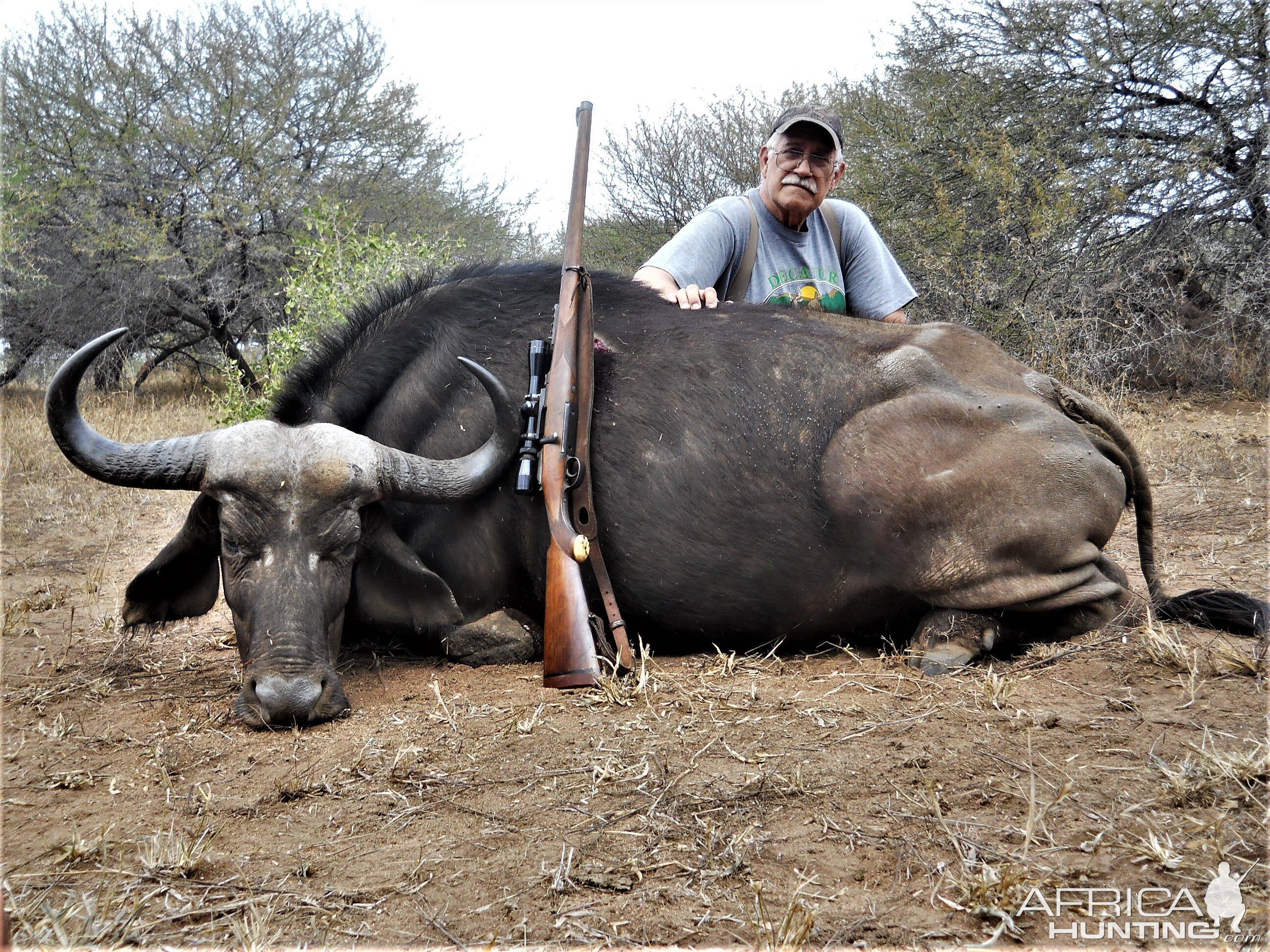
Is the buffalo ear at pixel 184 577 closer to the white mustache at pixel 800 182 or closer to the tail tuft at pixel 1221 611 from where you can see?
the white mustache at pixel 800 182

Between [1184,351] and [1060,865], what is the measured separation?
9.57 m

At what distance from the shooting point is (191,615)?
12.8ft

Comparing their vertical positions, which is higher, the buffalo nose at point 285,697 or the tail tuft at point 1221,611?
the tail tuft at point 1221,611

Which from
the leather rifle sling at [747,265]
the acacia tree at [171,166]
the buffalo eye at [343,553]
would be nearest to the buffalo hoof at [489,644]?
the buffalo eye at [343,553]

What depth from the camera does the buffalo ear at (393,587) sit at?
3680mm

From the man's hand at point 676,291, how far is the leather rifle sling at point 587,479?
0.58 m

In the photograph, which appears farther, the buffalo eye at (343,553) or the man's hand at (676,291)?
the man's hand at (676,291)

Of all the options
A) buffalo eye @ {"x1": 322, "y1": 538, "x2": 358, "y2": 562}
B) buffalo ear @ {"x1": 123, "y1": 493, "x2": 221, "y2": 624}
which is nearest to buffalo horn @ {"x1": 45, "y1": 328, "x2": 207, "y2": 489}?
buffalo ear @ {"x1": 123, "y1": 493, "x2": 221, "y2": 624}

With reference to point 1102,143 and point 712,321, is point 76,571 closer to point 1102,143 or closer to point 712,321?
point 712,321

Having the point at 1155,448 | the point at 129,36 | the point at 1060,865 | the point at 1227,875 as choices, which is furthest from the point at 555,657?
the point at 129,36

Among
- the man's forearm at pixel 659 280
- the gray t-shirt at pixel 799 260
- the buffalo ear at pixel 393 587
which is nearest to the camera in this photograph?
the buffalo ear at pixel 393 587

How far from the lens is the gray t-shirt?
4762 millimetres

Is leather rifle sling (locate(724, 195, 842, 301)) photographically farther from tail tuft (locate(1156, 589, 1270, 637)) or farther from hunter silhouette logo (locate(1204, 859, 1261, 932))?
hunter silhouette logo (locate(1204, 859, 1261, 932))
